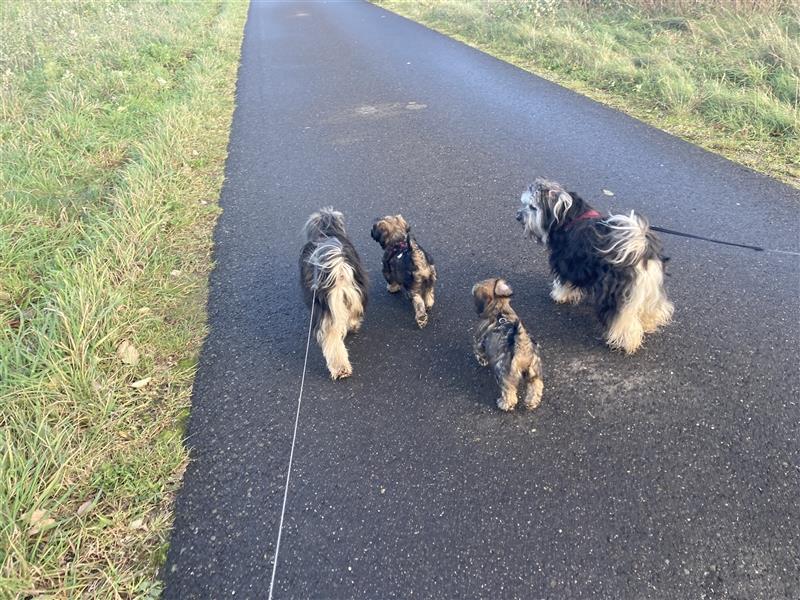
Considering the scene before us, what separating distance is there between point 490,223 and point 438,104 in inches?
181

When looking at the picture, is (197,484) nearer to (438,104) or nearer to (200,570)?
(200,570)

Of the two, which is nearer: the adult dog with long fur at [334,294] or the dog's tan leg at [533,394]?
the dog's tan leg at [533,394]

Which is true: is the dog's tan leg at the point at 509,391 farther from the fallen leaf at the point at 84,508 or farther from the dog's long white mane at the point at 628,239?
the fallen leaf at the point at 84,508

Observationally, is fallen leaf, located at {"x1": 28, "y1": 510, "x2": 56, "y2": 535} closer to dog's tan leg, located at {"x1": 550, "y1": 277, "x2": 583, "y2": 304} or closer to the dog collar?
the dog collar

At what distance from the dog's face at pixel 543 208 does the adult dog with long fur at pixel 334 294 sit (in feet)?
5.27

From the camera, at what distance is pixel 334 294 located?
357cm

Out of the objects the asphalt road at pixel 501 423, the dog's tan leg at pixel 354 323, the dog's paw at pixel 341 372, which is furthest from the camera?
the dog's tan leg at pixel 354 323

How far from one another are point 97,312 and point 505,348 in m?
3.26

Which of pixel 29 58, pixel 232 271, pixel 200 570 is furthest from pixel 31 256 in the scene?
pixel 29 58

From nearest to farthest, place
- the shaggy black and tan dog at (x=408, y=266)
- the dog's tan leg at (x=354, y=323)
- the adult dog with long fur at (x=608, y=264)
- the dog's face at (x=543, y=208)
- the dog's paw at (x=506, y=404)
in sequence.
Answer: the dog's paw at (x=506, y=404) < the adult dog with long fur at (x=608, y=264) < the dog's tan leg at (x=354, y=323) < the shaggy black and tan dog at (x=408, y=266) < the dog's face at (x=543, y=208)

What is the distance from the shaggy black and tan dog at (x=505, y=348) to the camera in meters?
3.23

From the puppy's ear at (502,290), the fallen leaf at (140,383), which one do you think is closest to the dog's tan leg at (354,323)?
the puppy's ear at (502,290)

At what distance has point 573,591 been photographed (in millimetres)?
2416

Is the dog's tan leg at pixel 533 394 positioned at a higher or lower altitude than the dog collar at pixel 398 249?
lower
